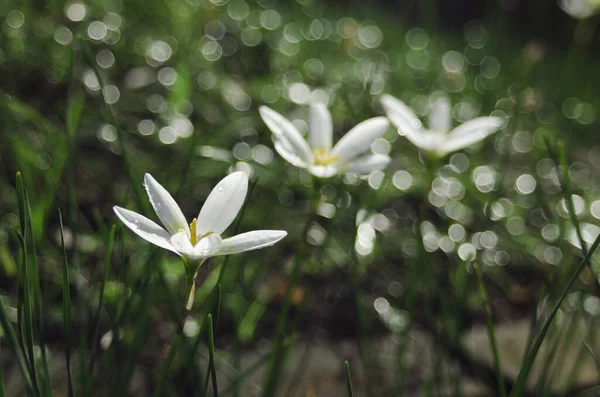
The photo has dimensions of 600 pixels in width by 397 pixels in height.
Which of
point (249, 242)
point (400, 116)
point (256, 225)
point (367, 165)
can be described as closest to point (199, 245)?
point (249, 242)

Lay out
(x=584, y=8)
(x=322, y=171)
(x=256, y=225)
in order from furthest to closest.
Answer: (x=584, y=8) → (x=256, y=225) → (x=322, y=171)

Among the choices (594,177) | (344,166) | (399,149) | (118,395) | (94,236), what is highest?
(344,166)

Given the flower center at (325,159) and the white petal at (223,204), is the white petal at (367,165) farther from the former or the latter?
the white petal at (223,204)

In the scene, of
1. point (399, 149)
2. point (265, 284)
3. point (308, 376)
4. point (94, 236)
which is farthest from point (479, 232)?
point (94, 236)

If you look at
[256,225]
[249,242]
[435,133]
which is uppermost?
[249,242]

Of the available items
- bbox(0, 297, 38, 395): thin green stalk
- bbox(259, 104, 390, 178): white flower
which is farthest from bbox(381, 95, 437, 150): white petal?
bbox(0, 297, 38, 395): thin green stalk

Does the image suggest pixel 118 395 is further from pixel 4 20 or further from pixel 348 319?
pixel 4 20

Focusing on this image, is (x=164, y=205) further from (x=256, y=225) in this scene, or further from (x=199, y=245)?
(x=256, y=225)
